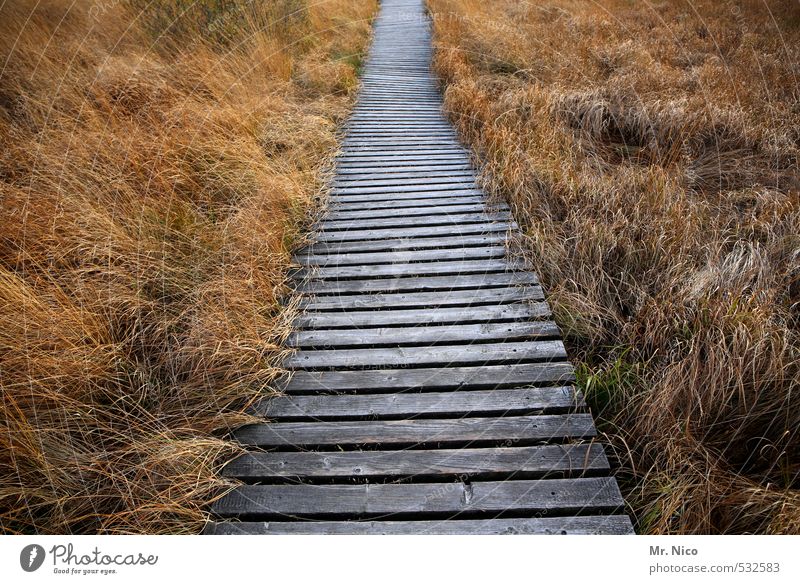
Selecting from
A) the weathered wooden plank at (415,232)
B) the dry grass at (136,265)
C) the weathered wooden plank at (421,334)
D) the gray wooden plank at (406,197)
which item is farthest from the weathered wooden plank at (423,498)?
the gray wooden plank at (406,197)

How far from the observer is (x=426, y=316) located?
281 cm

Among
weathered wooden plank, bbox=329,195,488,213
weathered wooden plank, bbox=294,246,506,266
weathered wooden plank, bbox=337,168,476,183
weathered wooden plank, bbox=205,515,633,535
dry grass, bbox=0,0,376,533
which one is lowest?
weathered wooden plank, bbox=205,515,633,535

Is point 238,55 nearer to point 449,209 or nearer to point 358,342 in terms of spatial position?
point 449,209

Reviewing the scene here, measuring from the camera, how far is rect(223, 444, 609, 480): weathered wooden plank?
1926mm

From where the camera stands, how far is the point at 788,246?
3.06 meters

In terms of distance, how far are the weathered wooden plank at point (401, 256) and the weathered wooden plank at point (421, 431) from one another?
1.47 m

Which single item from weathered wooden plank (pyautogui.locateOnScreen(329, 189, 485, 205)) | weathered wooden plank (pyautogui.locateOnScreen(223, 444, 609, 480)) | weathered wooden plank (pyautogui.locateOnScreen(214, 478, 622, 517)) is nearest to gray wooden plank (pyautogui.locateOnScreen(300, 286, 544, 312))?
weathered wooden plank (pyautogui.locateOnScreen(223, 444, 609, 480))

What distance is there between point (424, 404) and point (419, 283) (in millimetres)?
1068

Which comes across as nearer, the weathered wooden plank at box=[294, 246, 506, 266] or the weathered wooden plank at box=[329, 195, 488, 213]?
the weathered wooden plank at box=[294, 246, 506, 266]

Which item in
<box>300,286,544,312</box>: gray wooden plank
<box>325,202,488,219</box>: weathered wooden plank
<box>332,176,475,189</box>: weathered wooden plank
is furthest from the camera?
<box>332,176,475,189</box>: weathered wooden plank

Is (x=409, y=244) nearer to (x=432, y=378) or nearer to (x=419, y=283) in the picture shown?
(x=419, y=283)

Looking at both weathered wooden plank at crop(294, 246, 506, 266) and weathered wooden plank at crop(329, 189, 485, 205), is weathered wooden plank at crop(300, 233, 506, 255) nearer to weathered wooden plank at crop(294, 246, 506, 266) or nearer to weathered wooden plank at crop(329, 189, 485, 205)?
weathered wooden plank at crop(294, 246, 506, 266)

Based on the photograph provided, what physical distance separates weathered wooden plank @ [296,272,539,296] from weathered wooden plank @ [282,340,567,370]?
Answer: 58 cm
